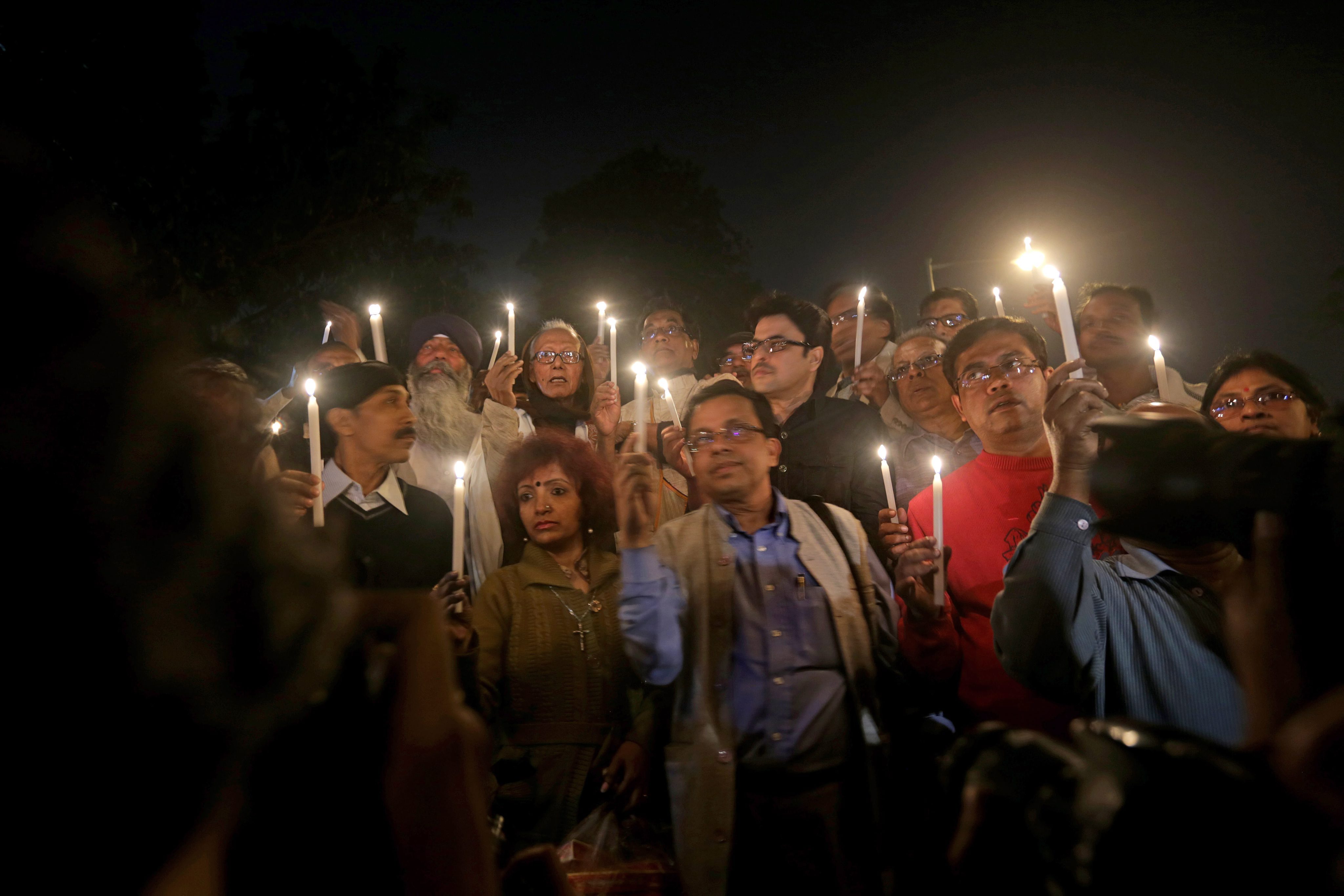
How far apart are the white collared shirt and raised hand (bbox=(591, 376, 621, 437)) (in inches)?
46.8

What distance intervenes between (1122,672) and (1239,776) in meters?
1.51

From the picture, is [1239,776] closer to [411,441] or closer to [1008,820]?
[1008,820]

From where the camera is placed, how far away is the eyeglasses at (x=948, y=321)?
4.76 meters

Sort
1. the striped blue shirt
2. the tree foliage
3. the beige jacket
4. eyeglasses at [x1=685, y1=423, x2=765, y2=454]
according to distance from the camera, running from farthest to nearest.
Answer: the tree foliage
eyeglasses at [x1=685, y1=423, x2=765, y2=454]
the beige jacket
the striped blue shirt

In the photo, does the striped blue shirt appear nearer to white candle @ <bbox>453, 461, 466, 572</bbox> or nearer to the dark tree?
white candle @ <bbox>453, 461, 466, 572</bbox>

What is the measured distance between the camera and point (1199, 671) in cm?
183

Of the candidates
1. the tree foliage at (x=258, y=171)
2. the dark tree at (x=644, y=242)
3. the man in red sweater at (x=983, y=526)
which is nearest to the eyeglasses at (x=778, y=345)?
the man in red sweater at (x=983, y=526)

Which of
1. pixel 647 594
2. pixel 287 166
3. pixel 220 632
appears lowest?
pixel 647 594

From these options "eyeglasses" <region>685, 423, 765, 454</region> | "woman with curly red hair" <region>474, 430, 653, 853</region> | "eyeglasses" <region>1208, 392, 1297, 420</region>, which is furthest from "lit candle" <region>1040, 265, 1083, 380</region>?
"woman with curly red hair" <region>474, 430, 653, 853</region>

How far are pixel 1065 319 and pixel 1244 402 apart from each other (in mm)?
1115

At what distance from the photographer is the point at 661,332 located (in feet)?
16.2

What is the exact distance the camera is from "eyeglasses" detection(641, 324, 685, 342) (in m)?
4.93

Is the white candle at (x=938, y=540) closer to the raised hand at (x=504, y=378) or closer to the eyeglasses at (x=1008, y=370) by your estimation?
the eyeglasses at (x=1008, y=370)

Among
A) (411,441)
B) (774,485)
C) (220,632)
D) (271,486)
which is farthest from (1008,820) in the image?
(411,441)
